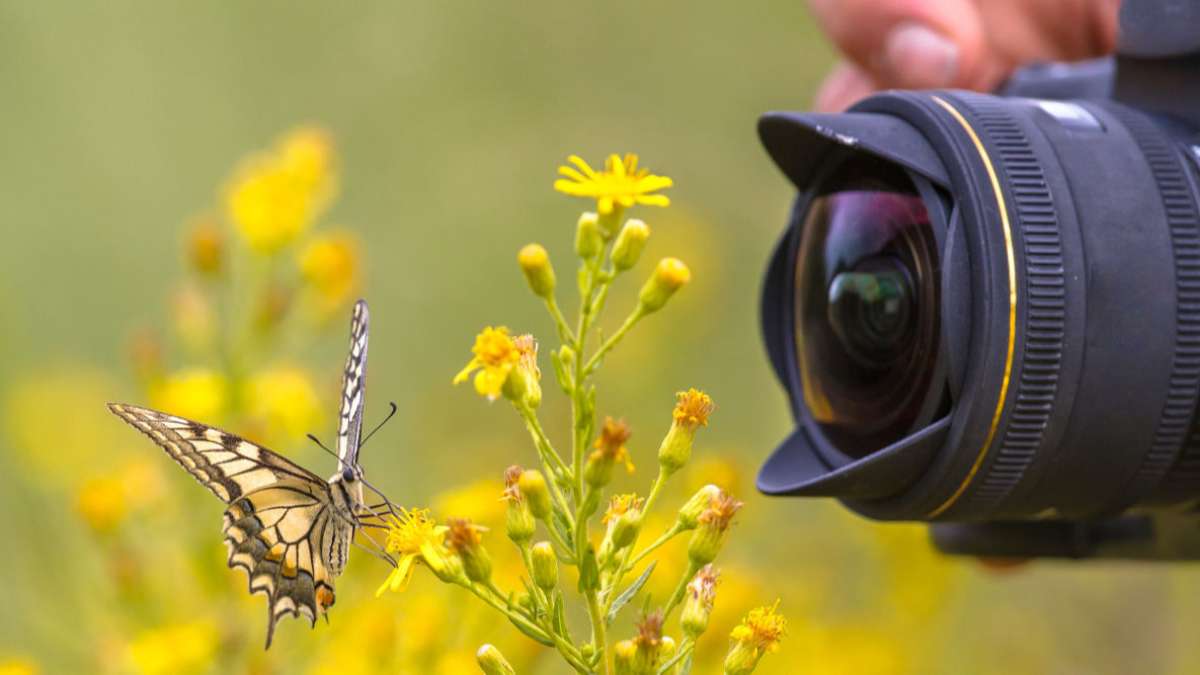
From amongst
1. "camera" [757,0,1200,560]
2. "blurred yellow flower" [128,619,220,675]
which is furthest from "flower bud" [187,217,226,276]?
"camera" [757,0,1200,560]

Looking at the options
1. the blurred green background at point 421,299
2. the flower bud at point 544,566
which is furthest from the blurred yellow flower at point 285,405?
the flower bud at point 544,566

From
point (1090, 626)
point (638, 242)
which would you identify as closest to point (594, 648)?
point (638, 242)

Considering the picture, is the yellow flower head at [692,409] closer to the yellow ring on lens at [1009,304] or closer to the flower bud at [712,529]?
the flower bud at [712,529]

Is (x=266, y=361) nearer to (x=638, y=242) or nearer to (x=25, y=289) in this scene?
(x=638, y=242)

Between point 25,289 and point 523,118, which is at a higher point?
point 25,289

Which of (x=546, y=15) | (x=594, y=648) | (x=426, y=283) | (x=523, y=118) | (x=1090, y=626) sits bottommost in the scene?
(x=1090, y=626)

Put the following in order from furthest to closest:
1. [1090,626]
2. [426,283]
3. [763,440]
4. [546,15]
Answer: [546,15], [426,283], [763,440], [1090,626]

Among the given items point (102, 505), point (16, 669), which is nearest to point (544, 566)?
point (16, 669)

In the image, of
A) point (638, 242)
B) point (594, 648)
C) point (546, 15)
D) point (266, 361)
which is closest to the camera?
point (594, 648)

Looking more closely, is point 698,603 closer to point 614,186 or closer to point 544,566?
point 544,566
